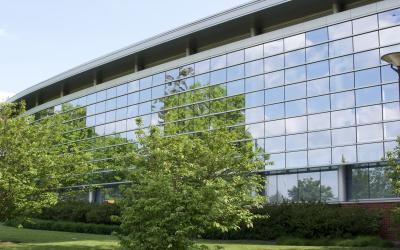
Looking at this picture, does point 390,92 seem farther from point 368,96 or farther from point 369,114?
point 369,114

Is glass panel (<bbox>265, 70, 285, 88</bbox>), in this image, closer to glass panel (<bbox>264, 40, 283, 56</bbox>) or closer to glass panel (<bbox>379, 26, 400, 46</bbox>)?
glass panel (<bbox>264, 40, 283, 56</bbox>)

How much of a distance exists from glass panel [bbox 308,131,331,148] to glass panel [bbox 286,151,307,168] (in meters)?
0.80

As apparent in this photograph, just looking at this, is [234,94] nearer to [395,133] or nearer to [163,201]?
[395,133]

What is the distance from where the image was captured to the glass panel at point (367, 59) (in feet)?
104

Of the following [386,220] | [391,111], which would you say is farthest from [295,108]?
[386,220]

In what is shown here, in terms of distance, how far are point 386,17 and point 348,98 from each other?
5119 millimetres

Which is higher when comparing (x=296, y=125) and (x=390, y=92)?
(x=390, y=92)

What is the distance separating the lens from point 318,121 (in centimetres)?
3375

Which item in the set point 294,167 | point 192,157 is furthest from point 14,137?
point 294,167

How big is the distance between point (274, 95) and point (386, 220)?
11.7 m

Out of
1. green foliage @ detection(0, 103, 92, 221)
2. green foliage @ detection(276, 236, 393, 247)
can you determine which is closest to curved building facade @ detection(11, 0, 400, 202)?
green foliage @ detection(276, 236, 393, 247)

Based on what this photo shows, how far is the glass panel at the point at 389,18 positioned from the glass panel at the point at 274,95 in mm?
7556

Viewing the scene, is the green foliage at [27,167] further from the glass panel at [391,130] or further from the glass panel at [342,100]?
the glass panel at [391,130]

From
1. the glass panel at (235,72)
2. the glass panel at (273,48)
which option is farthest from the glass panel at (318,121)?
the glass panel at (235,72)
